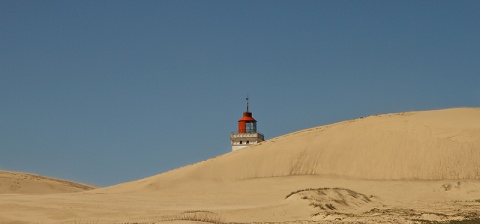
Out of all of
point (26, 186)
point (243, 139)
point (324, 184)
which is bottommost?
point (324, 184)

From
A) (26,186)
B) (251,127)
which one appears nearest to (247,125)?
(251,127)

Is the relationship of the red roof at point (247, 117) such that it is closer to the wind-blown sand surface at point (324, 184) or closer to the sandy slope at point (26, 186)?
the sandy slope at point (26, 186)

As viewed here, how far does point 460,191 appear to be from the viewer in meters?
38.2

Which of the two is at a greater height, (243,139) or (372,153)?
(243,139)

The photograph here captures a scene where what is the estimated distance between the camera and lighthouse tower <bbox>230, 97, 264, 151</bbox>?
7031cm

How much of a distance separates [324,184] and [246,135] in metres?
30.4

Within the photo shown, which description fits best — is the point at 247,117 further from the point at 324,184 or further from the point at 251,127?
the point at 324,184

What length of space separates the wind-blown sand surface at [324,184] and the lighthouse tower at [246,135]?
20.0 metres

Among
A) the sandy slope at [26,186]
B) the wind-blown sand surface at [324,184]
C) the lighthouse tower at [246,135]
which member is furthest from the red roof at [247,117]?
the wind-blown sand surface at [324,184]

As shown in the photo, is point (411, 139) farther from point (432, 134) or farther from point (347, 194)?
point (347, 194)

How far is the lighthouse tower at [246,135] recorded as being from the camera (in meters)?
70.3

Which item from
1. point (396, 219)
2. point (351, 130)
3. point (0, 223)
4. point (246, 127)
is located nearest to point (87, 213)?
point (0, 223)

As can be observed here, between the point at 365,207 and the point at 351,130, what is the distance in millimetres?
11873

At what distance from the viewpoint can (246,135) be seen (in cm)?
7050
